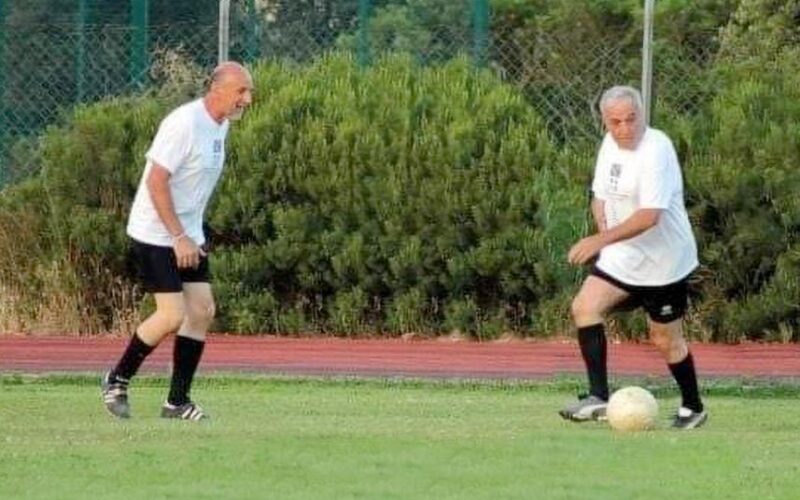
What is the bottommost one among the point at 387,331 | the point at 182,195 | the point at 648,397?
the point at 387,331

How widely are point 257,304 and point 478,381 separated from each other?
487cm

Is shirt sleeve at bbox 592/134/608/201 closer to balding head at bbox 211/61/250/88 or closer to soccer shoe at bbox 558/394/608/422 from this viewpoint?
soccer shoe at bbox 558/394/608/422

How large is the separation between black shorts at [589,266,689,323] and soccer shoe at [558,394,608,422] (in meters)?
0.56

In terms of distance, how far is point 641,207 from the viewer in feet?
45.0

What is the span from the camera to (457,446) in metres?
12.3

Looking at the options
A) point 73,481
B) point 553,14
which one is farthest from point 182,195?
point 553,14

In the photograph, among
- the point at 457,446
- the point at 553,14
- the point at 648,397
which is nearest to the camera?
the point at 457,446

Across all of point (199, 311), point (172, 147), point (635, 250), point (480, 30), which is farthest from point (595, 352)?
point (480, 30)

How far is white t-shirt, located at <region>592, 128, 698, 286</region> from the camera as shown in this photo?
13789mm

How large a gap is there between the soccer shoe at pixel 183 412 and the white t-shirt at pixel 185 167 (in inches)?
37.1

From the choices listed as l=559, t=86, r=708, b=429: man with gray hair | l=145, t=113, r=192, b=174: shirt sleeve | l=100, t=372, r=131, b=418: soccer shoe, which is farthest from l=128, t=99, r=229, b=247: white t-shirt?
l=559, t=86, r=708, b=429: man with gray hair

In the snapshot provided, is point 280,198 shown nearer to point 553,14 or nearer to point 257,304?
point 257,304

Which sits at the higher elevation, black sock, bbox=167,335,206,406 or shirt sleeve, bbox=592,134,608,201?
shirt sleeve, bbox=592,134,608,201

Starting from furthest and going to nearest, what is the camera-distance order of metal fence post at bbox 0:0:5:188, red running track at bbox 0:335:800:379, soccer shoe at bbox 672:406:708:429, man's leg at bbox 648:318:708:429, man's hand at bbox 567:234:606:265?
metal fence post at bbox 0:0:5:188, red running track at bbox 0:335:800:379, man's leg at bbox 648:318:708:429, soccer shoe at bbox 672:406:708:429, man's hand at bbox 567:234:606:265
